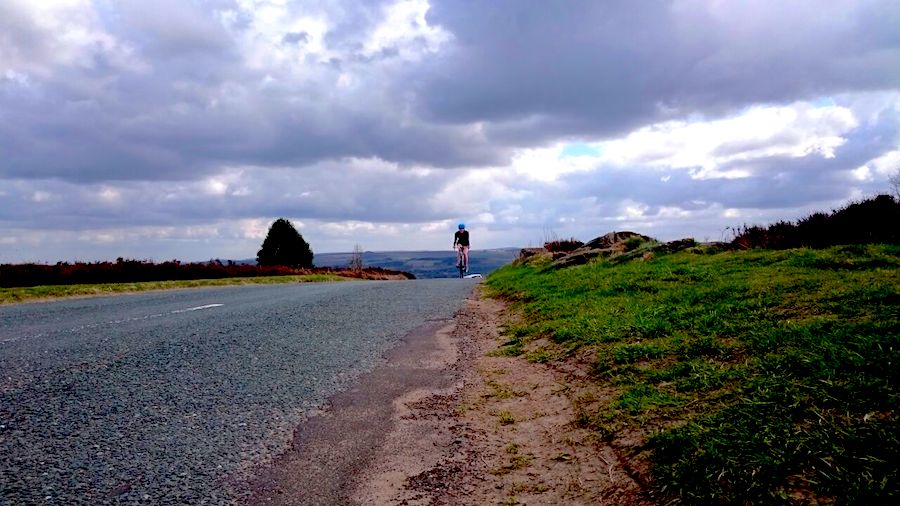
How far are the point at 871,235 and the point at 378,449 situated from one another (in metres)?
12.5

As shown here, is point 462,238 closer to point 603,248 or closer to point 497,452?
point 603,248

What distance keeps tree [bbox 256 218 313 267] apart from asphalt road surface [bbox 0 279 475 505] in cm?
3155

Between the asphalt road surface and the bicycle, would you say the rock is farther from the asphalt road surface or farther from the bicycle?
the bicycle

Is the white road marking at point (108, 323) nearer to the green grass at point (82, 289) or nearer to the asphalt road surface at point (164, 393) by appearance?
the asphalt road surface at point (164, 393)

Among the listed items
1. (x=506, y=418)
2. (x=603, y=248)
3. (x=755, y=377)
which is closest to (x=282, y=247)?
(x=603, y=248)

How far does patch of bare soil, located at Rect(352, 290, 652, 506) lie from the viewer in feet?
12.6

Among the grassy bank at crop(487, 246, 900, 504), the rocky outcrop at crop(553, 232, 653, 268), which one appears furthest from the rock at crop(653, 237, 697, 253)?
the grassy bank at crop(487, 246, 900, 504)

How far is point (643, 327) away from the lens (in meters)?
6.88

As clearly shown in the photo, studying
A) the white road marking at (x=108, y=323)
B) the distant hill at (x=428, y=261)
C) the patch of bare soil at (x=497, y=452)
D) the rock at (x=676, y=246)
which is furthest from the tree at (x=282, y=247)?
the distant hill at (x=428, y=261)

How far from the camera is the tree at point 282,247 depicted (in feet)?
141

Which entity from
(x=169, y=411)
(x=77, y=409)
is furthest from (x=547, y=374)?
(x=77, y=409)

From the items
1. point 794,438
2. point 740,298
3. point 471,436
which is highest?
point 740,298

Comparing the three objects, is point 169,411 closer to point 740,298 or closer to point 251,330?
point 251,330

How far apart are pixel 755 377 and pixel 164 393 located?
5552 millimetres
